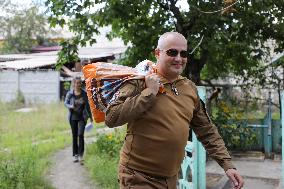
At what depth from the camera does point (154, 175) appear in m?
2.99

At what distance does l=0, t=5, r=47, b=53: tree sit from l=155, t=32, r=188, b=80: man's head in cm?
1892

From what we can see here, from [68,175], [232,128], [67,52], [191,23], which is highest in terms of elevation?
[191,23]

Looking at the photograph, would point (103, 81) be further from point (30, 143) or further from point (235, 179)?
point (30, 143)

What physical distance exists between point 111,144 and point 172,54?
5538 millimetres

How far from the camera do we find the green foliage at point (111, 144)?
801 cm

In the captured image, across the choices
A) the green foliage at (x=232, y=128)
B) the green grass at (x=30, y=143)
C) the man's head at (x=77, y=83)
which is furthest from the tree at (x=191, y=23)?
the green grass at (x=30, y=143)

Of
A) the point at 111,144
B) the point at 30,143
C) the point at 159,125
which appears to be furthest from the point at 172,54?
the point at 30,143

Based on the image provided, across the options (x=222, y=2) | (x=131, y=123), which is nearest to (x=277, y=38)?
(x=222, y=2)

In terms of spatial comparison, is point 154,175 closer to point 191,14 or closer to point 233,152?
point 191,14

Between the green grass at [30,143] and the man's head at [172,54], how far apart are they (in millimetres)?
3274

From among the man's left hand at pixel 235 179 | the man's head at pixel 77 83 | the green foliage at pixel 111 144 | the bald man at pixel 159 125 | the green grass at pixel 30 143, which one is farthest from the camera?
the green foliage at pixel 111 144

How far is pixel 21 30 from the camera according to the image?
2411 cm

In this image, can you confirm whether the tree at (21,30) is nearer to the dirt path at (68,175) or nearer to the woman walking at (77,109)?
the dirt path at (68,175)

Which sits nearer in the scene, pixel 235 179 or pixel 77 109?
pixel 235 179
